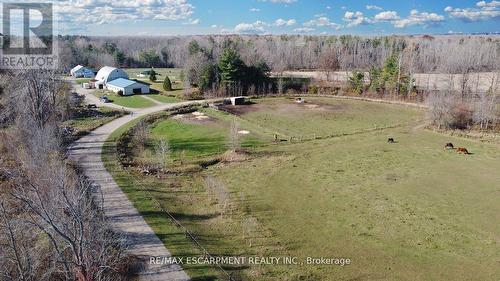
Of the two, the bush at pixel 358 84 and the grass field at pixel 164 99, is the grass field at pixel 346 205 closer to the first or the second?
the grass field at pixel 164 99

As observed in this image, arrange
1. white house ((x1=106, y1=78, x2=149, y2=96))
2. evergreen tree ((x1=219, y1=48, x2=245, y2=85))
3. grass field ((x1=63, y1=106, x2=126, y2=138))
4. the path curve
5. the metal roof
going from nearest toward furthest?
the path curve, grass field ((x1=63, y1=106, x2=126, y2=138)), evergreen tree ((x1=219, y1=48, x2=245, y2=85)), white house ((x1=106, y1=78, x2=149, y2=96)), the metal roof

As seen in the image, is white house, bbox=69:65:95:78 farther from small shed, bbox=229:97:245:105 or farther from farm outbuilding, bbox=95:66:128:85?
small shed, bbox=229:97:245:105

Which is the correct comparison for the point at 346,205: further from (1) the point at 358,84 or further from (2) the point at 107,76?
(2) the point at 107,76

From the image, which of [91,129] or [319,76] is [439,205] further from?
[319,76]

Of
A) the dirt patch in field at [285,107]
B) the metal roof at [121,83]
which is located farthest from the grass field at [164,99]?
the dirt patch in field at [285,107]

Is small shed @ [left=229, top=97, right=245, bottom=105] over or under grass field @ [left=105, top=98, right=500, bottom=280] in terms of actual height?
over

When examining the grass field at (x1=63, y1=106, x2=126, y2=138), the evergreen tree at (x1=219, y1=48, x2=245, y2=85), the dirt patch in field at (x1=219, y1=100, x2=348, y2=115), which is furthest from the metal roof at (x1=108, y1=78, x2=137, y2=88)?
the dirt patch in field at (x1=219, y1=100, x2=348, y2=115)
